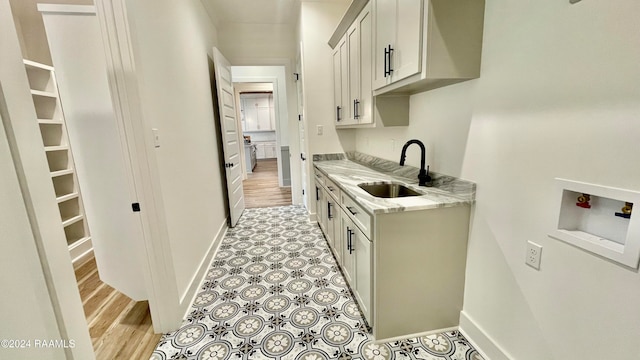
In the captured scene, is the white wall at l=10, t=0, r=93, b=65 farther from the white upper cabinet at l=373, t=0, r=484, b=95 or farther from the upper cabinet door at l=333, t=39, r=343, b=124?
the white upper cabinet at l=373, t=0, r=484, b=95

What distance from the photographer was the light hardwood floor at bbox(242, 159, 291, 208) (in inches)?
180

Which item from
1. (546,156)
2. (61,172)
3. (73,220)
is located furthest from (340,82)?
(73,220)

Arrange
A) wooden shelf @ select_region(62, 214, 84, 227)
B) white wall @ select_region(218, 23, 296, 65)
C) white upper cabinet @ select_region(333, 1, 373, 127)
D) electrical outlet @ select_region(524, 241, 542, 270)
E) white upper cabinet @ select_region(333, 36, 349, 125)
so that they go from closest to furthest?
electrical outlet @ select_region(524, 241, 542, 270) < white upper cabinet @ select_region(333, 1, 373, 127) < wooden shelf @ select_region(62, 214, 84, 227) < white upper cabinet @ select_region(333, 36, 349, 125) < white wall @ select_region(218, 23, 296, 65)

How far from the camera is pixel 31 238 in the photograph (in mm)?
693

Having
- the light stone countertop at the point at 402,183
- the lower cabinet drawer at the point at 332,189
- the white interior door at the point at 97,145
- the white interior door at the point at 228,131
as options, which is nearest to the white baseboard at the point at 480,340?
the light stone countertop at the point at 402,183

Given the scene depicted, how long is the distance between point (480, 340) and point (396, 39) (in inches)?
72.2

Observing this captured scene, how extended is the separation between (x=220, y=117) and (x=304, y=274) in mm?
2148

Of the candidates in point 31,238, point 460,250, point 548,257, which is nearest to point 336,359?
point 460,250

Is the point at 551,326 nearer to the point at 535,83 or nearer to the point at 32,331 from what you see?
the point at 535,83

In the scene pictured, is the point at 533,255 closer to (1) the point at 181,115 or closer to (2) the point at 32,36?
(1) the point at 181,115

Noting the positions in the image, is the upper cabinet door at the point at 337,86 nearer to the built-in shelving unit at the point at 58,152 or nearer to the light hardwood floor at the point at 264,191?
the light hardwood floor at the point at 264,191

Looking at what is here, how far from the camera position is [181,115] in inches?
81.5

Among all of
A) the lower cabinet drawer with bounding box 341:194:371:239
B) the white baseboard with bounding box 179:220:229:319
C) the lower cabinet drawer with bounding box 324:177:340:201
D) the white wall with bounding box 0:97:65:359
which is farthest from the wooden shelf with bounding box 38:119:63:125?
the lower cabinet drawer with bounding box 341:194:371:239

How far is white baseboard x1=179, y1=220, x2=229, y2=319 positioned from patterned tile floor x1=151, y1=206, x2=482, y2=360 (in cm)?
5
